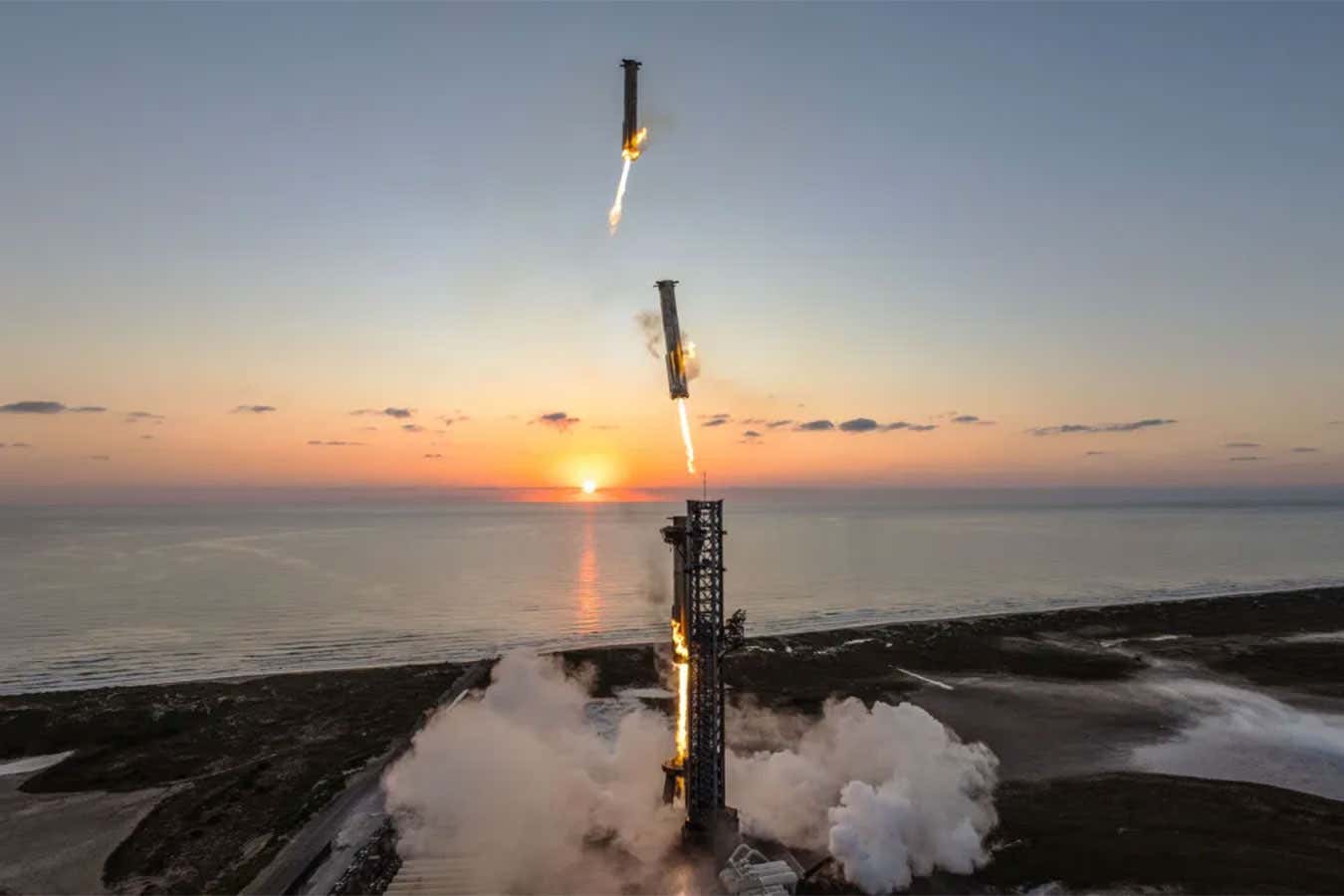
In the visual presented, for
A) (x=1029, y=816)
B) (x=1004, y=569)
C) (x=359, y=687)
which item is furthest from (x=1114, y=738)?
(x=1004, y=569)

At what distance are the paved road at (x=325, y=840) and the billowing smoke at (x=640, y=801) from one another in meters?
1.77

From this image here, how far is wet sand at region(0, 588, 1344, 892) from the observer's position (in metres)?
35.7

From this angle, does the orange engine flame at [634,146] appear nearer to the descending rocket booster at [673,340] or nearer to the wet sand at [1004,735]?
the descending rocket booster at [673,340]

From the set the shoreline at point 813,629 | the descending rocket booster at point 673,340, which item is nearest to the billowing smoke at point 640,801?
the descending rocket booster at point 673,340

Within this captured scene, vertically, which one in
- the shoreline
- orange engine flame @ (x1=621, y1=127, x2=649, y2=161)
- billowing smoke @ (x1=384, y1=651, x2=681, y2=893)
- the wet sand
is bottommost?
the wet sand

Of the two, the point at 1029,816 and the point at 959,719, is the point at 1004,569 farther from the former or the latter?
the point at 1029,816

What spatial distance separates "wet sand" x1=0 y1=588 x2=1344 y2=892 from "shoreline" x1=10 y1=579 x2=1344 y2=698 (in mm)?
1695

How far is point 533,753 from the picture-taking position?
40438 millimetres

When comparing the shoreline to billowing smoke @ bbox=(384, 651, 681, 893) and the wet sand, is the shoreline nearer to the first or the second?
the wet sand

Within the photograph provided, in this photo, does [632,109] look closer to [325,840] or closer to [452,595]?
[325,840]

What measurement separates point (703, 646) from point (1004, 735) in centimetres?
3165

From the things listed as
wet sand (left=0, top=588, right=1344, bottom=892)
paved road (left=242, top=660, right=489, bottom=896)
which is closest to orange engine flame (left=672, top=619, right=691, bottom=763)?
wet sand (left=0, top=588, right=1344, bottom=892)

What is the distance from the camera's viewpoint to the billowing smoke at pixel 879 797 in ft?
108

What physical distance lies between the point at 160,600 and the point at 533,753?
102 metres
